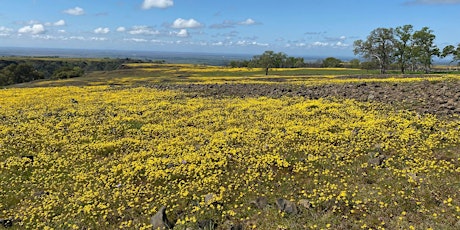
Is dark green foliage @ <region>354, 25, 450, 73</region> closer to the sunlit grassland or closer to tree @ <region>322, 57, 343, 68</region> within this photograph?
the sunlit grassland

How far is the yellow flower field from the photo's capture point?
962cm

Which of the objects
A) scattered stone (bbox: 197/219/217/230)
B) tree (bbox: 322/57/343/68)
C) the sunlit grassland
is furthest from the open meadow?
tree (bbox: 322/57/343/68)

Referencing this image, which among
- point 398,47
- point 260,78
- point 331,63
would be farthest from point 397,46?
point 331,63

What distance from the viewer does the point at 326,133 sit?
16.4m

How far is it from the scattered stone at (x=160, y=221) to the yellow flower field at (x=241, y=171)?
0.78 ft

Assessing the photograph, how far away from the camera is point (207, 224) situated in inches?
368

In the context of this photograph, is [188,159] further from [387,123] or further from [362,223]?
[387,123]

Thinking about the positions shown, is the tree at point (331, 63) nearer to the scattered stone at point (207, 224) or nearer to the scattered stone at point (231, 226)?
the scattered stone at point (231, 226)

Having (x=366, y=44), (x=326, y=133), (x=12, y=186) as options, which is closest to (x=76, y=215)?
(x=12, y=186)

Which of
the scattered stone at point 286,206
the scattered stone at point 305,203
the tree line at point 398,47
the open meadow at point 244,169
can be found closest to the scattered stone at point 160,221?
the open meadow at point 244,169

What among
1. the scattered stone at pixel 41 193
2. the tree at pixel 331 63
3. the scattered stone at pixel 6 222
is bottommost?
the scattered stone at pixel 6 222

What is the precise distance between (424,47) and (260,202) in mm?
92285

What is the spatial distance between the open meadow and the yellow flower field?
0.05 metres

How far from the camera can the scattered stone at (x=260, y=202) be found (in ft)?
33.1
